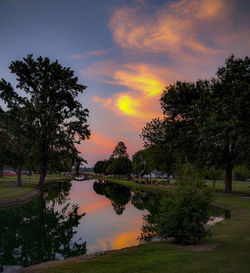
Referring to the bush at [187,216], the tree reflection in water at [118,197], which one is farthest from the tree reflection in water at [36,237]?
the tree reflection in water at [118,197]

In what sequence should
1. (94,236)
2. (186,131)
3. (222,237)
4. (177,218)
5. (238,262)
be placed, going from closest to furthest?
(238,262), (177,218), (222,237), (94,236), (186,131)

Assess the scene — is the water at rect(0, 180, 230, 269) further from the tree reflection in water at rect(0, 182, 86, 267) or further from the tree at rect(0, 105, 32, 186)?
the tree at rect(0, 105, 32, 186)

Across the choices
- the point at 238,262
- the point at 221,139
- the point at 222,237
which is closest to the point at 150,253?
the point at 238,262

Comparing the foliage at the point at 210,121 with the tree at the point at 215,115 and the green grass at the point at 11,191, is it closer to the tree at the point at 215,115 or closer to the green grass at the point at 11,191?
the tree at the point at 215,115

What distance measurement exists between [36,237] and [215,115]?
27.3 metres

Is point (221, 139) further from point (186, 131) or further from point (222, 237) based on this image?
point (222, 237)

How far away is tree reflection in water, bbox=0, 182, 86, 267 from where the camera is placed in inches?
472

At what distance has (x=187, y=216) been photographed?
11.3 meters

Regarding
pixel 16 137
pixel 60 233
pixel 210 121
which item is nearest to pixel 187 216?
pixel 60 233

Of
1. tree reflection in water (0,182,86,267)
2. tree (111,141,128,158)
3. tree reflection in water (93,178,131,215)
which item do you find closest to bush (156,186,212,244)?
tree reflection in water (0,182,86,267)

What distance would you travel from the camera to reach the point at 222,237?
12.8 meters

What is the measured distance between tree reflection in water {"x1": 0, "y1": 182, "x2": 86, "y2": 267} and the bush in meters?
4.81

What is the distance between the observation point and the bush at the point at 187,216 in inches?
440

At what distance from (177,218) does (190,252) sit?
1.79 metres
